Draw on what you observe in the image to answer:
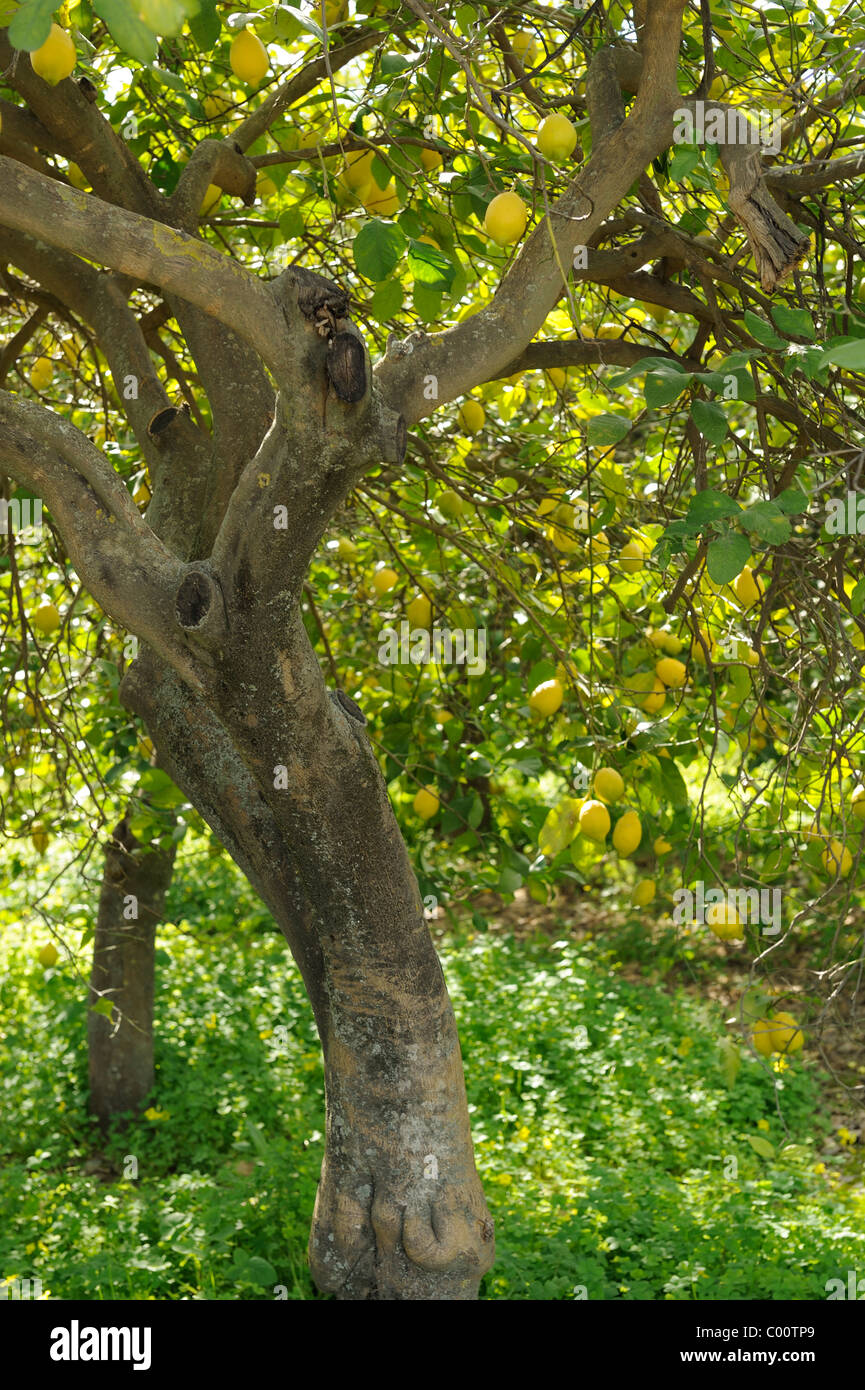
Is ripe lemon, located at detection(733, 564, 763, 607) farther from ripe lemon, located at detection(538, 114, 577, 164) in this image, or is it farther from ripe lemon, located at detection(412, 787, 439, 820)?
ripe lemon, located at detection(538, 114, 577, 164)

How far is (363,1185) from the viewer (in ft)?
7.38

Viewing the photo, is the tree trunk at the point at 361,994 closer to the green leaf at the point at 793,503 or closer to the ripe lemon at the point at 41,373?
the green leaf at the point at 793,503

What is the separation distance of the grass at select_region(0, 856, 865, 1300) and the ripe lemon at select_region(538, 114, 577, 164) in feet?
7.21

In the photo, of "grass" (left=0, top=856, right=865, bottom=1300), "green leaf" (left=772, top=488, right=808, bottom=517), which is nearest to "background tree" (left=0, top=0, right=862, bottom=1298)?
"green leaf" (left=772, top=488, right=808, bottom=517)

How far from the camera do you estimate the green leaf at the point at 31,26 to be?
116cm

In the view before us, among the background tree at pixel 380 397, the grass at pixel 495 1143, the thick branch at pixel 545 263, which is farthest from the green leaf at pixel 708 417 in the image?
the grass at pixel 495 1143

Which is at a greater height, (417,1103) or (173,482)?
(173,482)

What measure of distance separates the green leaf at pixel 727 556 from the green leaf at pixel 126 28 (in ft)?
3.29

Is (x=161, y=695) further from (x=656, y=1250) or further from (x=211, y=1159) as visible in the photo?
(x=211, y=1159)

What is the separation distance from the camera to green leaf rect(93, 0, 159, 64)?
1074 mm

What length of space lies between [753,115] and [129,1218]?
3.36m

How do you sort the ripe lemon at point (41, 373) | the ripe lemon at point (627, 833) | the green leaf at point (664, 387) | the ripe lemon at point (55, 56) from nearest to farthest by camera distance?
1. the green leaf at point (664, 387)
2. the ripe lemon at point (55, 56)
3. the ripe lemon at point (627, 833)
4. the ripe lemon at point (41, 373)

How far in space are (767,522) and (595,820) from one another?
2.83ft
